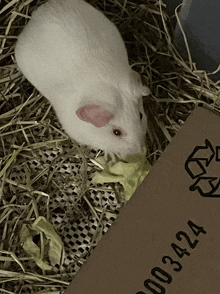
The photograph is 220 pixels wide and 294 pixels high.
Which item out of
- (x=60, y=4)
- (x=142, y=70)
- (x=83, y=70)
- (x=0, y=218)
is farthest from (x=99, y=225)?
(x=60, y=4)

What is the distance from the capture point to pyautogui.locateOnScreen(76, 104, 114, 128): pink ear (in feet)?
4.72

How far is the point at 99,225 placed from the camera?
1731mm

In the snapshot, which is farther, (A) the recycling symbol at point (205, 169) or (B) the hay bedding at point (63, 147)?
(B) the hay bedding at point (63, 147)

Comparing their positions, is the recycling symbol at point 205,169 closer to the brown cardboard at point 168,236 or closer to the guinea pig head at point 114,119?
the brown cardboard at point 168,236

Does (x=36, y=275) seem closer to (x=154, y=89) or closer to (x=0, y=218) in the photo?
(x=0, y=218)

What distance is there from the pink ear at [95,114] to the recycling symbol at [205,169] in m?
0.43

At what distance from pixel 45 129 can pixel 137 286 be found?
1.09 metres

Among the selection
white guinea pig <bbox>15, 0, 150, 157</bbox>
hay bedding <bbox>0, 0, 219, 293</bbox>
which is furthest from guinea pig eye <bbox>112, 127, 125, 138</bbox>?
hay bedding <bbox>0, 0, 219, 293</bbox>

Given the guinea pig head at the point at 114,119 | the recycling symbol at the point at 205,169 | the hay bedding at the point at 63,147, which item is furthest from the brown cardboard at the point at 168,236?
the hay bedding at the point at 63,147

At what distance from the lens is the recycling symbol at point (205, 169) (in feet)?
3.86

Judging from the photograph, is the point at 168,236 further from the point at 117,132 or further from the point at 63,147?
the point at 63,147

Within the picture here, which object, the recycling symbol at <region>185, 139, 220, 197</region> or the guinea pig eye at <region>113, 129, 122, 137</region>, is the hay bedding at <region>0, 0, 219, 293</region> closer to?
the guinea pig eye at <region>113, 129, 122, 137</region>

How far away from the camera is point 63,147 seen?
189 cm

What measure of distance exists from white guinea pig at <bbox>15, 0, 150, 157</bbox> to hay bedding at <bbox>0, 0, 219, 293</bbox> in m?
0.25
